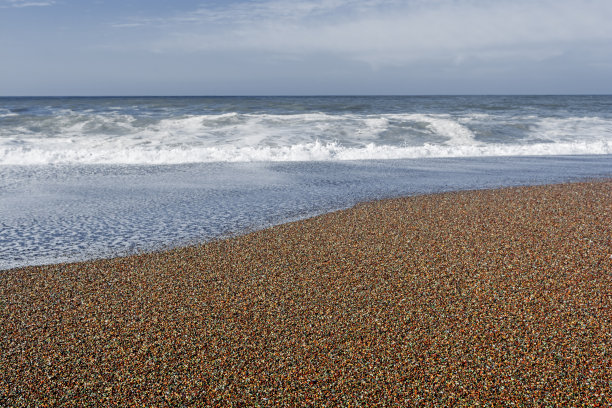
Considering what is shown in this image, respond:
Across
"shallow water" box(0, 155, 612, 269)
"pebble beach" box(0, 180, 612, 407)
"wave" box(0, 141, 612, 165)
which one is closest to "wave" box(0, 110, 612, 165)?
"wave" box(0, 141, 612, 165)

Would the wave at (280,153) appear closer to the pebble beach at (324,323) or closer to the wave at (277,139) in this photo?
the wave at (277,139)

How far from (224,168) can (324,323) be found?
8095 millimetres

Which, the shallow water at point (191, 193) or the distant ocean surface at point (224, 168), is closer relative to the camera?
the shallow water at point (191, 193)

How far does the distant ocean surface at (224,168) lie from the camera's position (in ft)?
19.2

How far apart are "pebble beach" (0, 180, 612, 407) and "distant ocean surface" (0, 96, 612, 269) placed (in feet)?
3.50

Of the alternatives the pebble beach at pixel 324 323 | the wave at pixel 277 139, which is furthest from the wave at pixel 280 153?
the pebble beach at pixel 324 323

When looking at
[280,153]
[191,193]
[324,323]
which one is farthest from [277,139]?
[324,323]

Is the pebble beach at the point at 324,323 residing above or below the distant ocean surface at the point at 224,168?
below

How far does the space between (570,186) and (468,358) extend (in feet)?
20.6

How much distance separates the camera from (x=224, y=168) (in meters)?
11.0

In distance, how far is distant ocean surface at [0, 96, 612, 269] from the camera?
5.85 metres

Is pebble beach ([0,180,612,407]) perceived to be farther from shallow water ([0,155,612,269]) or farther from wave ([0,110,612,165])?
wave ([0,110,612,165])

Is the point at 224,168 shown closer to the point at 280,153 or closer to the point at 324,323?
the point at 280,153

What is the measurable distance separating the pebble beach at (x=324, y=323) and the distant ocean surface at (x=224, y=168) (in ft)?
3.50
